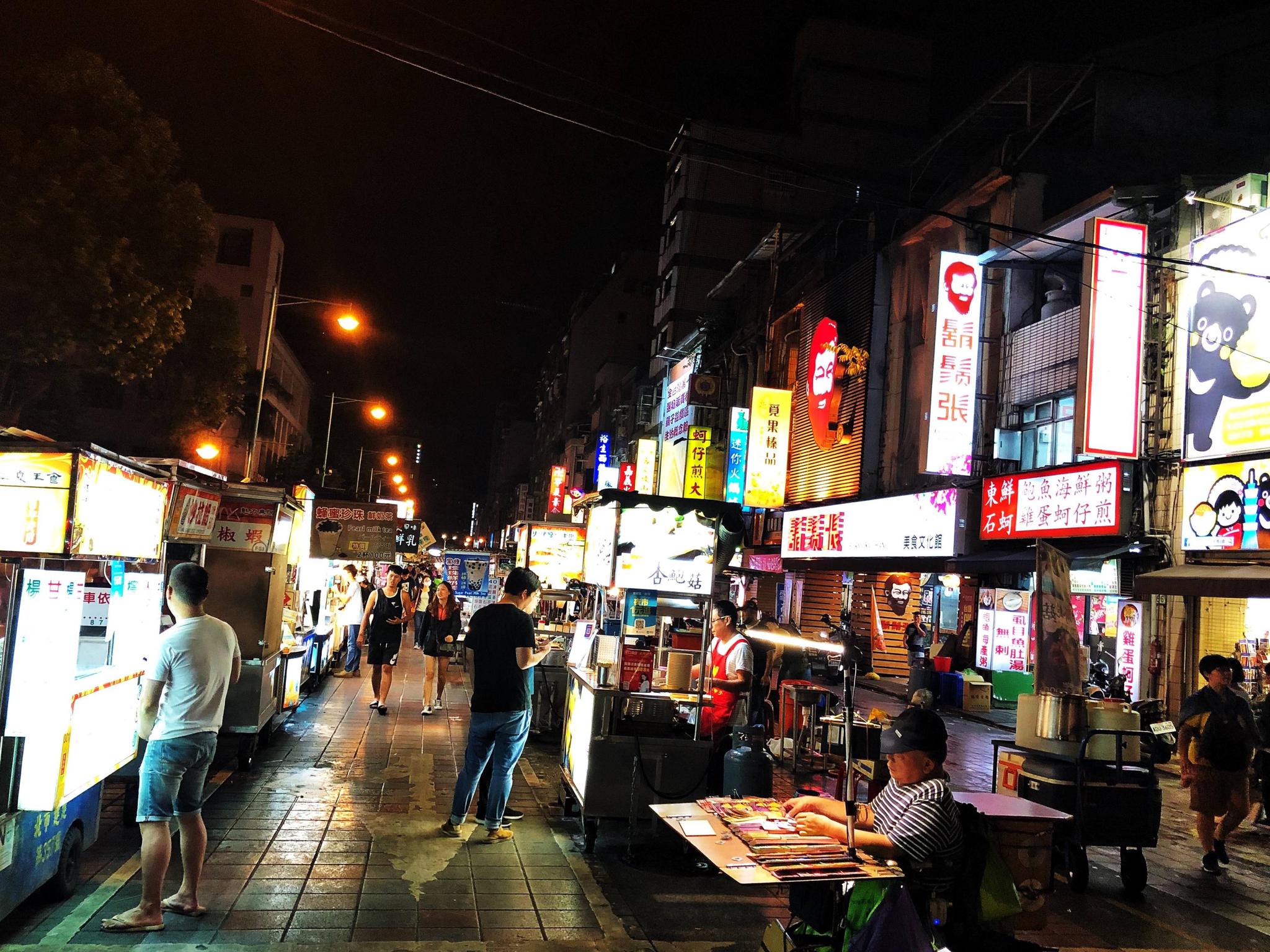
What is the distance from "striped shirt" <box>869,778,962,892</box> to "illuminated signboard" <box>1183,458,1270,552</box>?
10779mm

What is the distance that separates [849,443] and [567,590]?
39.0 ft

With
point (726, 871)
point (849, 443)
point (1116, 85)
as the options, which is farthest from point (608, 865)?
point (849, 443)

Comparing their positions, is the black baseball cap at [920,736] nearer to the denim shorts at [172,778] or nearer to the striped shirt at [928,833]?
the striped shirt at [928,833]

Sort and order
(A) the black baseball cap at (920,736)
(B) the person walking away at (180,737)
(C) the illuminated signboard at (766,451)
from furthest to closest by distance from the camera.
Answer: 1. (C) the illuminated signboard at (766,451)
2. (B) the person walking away at (180,737)
3. (A) the black baseball cap at (920,736)

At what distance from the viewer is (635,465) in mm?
41719

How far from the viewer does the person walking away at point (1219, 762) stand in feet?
27.9

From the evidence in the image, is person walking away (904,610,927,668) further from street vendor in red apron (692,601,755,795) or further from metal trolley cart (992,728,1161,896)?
metal trolley cart (992,728,1161,896)

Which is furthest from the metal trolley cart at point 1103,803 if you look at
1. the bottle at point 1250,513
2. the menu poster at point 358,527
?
the menu poster at point 358,527

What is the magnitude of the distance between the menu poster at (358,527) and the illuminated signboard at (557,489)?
34.3 meters

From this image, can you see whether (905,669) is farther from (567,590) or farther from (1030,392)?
(567,590)

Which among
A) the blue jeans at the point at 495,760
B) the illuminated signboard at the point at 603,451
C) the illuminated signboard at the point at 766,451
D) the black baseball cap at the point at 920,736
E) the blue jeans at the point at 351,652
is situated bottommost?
the blue jeans at the point at 351,652

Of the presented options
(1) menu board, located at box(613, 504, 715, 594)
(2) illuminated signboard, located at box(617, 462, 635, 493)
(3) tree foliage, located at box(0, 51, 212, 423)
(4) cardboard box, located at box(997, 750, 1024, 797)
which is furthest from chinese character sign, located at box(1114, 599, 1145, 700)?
(2) illuminated signboard, located at box(617, 462, 635, 493)

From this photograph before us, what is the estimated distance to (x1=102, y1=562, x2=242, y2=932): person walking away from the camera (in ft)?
18.0

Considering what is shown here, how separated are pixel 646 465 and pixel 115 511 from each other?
114 ft
